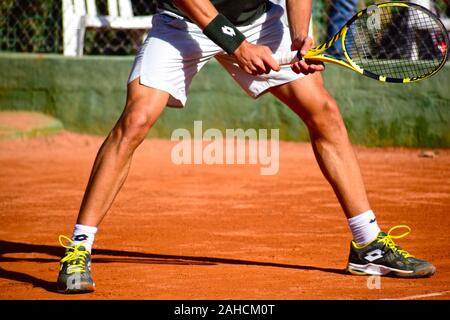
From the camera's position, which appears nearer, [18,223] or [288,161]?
[18,223]

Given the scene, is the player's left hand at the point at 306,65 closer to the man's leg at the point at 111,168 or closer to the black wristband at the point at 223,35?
the black wristband at the point at 223,35

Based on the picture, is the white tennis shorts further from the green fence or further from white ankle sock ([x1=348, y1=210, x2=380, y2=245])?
the green fence

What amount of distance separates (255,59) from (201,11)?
33 cm

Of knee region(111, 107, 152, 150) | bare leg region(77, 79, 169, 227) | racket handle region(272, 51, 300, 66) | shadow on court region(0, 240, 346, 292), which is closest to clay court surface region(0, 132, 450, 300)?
shadow on court region(0, 240, 346, 292)

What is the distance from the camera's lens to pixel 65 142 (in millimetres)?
9375

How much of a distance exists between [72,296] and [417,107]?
18.2 ft

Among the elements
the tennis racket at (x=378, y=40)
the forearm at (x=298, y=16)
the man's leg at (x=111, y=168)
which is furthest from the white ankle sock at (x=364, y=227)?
the man's leg at (x=111, y=168)

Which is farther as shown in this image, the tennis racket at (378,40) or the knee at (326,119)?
the knee at (326,119)

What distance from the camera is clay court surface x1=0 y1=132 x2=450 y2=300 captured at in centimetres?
428

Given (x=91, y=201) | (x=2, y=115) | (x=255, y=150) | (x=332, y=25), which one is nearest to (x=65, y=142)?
(x=2, y=115)

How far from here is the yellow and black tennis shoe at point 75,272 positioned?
4125 mm

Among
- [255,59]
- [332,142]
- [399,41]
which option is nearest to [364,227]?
[332,142]

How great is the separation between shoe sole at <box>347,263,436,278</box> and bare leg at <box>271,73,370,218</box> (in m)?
0.25

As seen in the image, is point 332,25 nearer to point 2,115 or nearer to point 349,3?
point 349,3
